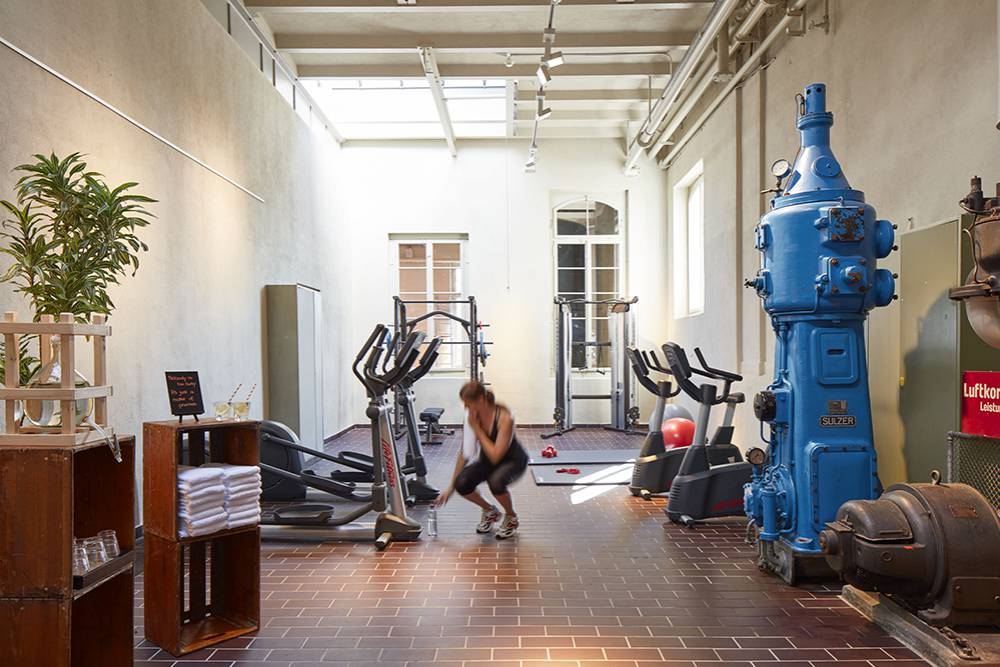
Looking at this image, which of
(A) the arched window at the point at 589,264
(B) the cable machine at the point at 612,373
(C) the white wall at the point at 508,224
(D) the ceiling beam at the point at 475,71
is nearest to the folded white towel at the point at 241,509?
(D) the ceiling beam at the point at 475,71

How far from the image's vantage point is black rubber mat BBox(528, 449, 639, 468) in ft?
25.9

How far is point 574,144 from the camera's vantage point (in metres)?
11.2

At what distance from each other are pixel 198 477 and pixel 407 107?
8.04 metres

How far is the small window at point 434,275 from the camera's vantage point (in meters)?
11.4

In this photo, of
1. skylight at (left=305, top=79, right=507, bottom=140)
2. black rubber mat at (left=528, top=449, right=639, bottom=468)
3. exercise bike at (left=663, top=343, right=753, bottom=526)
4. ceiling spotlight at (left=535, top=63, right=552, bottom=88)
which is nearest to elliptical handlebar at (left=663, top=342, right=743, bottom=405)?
exercise bike at (left=663, top=343, right=753, bottom=526)

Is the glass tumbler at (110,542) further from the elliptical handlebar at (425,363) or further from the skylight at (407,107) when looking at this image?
the skylight at (407,107)

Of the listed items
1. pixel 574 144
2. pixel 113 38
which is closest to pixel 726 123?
pixel 574 144

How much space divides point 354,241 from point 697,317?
222 inches

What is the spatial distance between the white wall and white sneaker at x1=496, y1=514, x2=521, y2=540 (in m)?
6.26

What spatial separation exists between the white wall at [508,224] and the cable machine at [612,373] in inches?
24.1

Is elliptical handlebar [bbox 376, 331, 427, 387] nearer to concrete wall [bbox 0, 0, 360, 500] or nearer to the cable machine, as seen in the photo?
concrete wall [bbox 0, 0, 360, 500]

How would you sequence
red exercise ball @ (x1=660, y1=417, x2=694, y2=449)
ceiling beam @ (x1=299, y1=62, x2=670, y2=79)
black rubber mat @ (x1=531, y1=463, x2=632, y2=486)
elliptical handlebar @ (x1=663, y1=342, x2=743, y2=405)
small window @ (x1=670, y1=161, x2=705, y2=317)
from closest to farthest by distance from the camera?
elliptical handlebar @ (x1=663, y1=342, x2=743, y2=405)
black rubber mat @ (x1=531, y1=463, x2=632, y2=486)
red exercise ball @ (x1=660, y1=417, x2=694, y2=449)
ceiling beam @ (x1=299, y1=62, x2=670, y2=79)
small window @ (x1=670, y1=161, x2=705, y2=317)

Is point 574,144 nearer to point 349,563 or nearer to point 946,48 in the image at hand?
point 946,48

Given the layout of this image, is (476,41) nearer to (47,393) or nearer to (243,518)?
(243,518)
